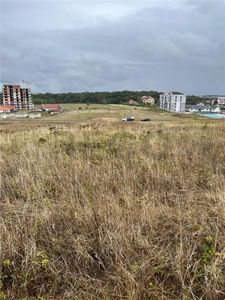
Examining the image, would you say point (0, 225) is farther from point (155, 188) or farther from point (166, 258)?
point (155, 188)

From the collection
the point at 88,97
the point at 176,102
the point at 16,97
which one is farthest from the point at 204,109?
the point at 16,97

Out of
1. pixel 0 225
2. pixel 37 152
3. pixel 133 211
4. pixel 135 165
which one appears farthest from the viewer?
pixel 37 152

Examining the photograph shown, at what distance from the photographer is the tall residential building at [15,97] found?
79.4 meters

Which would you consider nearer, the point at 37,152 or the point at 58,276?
the point at 58,276

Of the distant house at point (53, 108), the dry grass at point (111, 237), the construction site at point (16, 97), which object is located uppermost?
the construction site at point (16, 97)

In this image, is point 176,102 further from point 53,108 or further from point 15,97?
point 15,97

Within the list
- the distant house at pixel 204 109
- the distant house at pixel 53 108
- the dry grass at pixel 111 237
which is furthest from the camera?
the distant house at pixel 204 109

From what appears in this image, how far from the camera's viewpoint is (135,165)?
11.9 feet

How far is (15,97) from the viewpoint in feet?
262

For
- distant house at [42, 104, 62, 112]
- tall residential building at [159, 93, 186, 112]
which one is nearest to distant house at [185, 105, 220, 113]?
tall residential building at [159, 93, 186, 112]

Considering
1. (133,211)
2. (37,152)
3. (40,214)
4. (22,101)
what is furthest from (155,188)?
(22,101)

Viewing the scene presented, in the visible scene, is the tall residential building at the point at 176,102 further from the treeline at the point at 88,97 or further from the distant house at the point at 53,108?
the distant house at the point at 53,108

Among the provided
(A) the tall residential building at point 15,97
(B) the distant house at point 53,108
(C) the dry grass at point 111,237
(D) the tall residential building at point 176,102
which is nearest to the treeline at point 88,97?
(D) the tall residential building at point 176,102

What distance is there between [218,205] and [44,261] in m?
1.77
